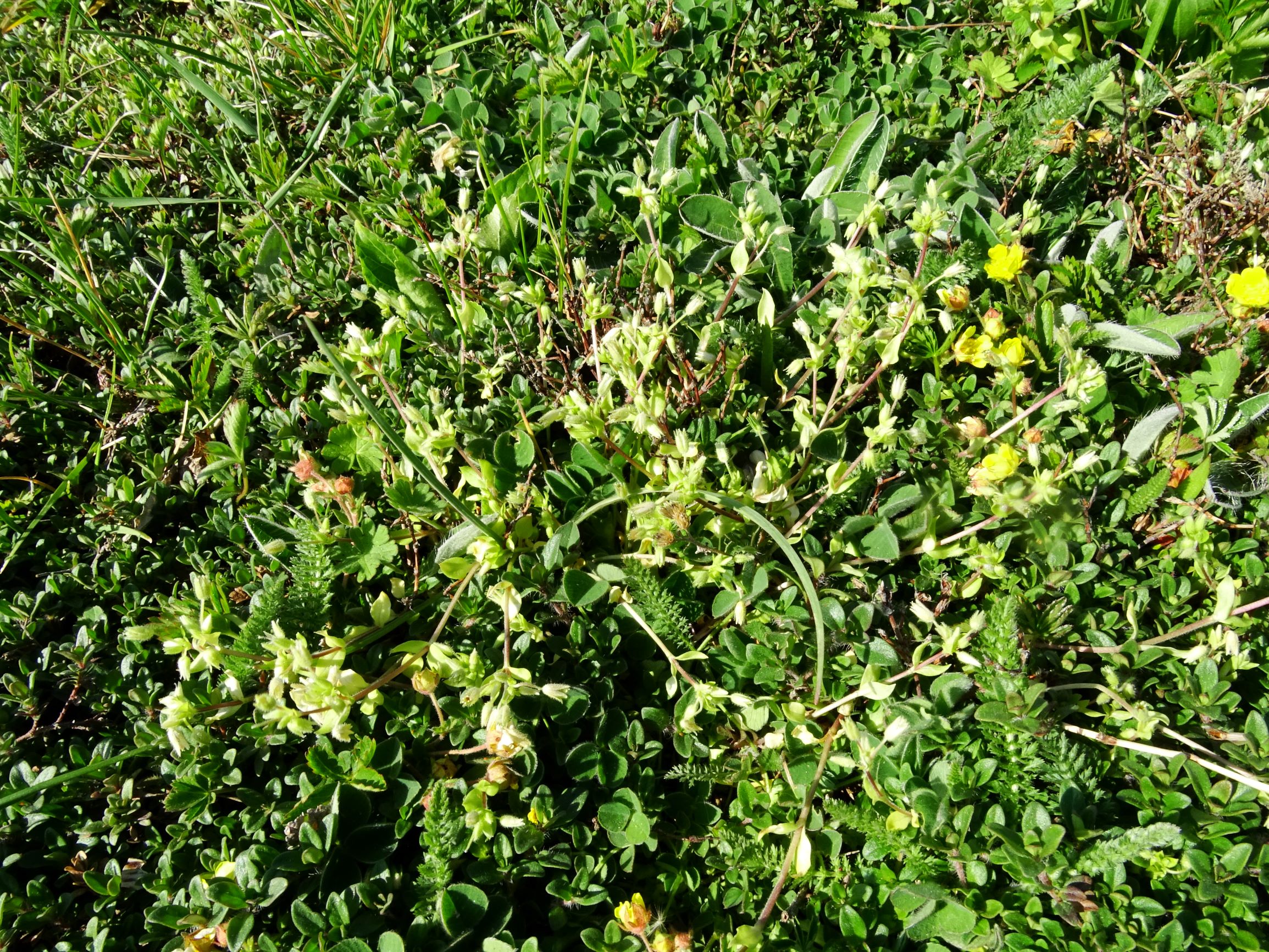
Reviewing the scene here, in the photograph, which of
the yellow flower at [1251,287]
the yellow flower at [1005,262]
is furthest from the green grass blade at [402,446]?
the yellow flower at [1251,287]

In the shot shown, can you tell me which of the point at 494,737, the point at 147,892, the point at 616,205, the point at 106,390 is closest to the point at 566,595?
the point at 494,737

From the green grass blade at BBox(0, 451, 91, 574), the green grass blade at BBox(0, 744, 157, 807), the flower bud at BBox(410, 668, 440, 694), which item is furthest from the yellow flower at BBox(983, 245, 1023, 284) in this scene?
the green grass blade at BBox(0, 451, 91, 574)

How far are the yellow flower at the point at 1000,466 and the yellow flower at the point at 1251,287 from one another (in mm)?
797

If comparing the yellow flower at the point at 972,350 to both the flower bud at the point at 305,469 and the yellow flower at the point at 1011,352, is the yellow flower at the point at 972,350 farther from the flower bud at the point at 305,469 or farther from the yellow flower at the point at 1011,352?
the flower bud at the point at 305,469

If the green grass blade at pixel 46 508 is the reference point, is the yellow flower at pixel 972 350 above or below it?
above

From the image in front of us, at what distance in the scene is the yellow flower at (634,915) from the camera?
165 cm

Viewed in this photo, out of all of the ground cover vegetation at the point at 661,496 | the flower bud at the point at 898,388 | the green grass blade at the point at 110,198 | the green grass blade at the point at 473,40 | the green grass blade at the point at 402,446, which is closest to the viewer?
the green grass blade at the point at 402,446

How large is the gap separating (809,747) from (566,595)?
1.98 feet

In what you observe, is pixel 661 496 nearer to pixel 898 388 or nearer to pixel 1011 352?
pixel 898 388

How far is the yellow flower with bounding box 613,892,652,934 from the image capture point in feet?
Result: 5.42

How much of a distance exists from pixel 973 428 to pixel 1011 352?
0.19 meters

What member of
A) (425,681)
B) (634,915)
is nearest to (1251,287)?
(634,915)

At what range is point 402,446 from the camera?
181cm

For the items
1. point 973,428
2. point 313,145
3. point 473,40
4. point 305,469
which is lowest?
point 305,469
